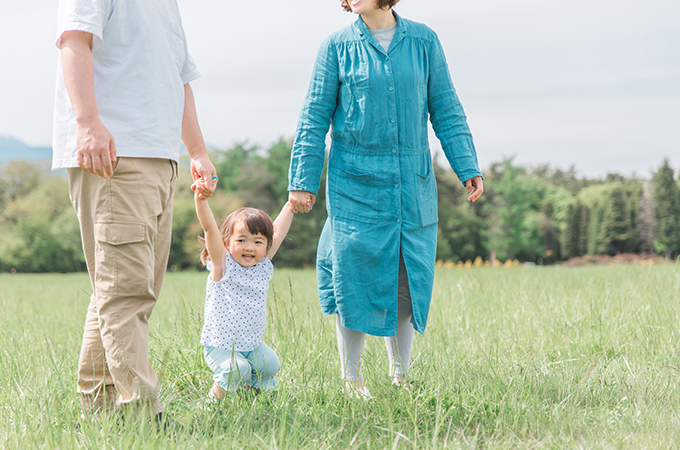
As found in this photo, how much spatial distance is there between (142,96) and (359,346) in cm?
147

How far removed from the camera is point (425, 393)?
7.18 feet

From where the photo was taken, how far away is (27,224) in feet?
95.0

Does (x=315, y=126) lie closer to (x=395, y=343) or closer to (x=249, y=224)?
(x=249, y=224)

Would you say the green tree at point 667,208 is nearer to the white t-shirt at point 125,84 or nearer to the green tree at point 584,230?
the green tree at point 584,230

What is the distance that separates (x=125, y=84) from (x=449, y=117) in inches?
58.6

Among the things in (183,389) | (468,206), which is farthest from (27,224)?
(183,389)

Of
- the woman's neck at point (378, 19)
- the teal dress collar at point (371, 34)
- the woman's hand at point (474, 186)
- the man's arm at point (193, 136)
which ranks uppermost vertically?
the woman's neck at point (378, 19)

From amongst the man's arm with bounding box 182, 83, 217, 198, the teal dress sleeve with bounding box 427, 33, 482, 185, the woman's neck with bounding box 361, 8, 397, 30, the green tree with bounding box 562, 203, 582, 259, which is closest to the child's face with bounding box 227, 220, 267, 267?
the man's arm with bounding box 182, 83, 217, 198

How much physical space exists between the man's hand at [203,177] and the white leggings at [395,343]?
0.87 metres

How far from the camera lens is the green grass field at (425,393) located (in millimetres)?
1881

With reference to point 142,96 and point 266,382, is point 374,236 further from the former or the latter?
point 142,96

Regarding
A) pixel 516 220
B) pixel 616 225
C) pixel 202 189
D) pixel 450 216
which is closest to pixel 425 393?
pixel 202 189

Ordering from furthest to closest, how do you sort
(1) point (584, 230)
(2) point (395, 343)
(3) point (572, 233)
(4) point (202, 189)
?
(3) point (572, 233) < (1) point (584, 230) < (2) point (395, 343) < (4) point (202, 189)

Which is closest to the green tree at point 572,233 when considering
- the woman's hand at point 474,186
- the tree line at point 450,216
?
the tree line at point 450,216
